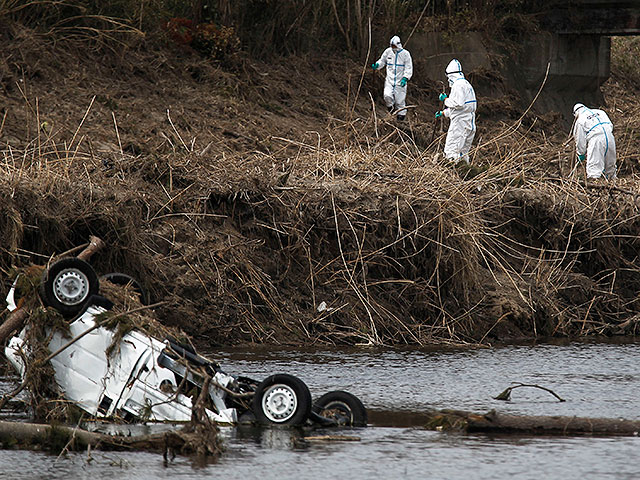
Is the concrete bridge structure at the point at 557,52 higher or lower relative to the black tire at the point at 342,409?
higher

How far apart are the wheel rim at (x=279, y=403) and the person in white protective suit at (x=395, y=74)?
796 inches

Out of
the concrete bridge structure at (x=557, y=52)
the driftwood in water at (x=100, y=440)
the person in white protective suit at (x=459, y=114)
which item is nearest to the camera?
the driftwood in water at (x=100, y=440)

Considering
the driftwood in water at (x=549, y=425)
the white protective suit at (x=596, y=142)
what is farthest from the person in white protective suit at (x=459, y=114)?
the driftwood in water at (x=549, y=425)

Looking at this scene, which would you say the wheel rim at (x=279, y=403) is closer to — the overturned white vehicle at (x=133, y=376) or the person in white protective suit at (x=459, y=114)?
the overturned white vehicle at (x=133, y=376)

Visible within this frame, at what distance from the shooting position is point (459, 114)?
82.4 feet

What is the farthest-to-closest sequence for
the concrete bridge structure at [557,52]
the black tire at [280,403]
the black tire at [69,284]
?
the concrete bridge structure at [557,52] → the black tire at [69,284] → the black tire at [280,403]

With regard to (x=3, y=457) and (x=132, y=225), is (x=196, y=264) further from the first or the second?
(x=3, y=457)

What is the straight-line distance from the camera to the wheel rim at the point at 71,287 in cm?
998

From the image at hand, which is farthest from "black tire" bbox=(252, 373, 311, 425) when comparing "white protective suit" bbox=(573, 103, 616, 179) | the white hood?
the white hood

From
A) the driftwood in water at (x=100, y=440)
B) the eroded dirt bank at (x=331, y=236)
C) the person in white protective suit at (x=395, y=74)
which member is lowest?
the driftwood in water at (x=100, y=440)

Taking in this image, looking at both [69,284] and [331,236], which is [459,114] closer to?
[331,236]

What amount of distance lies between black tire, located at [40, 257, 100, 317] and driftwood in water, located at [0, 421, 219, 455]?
1080 mm

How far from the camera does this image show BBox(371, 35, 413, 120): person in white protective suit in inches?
1166

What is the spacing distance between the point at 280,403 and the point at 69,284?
1927mm
